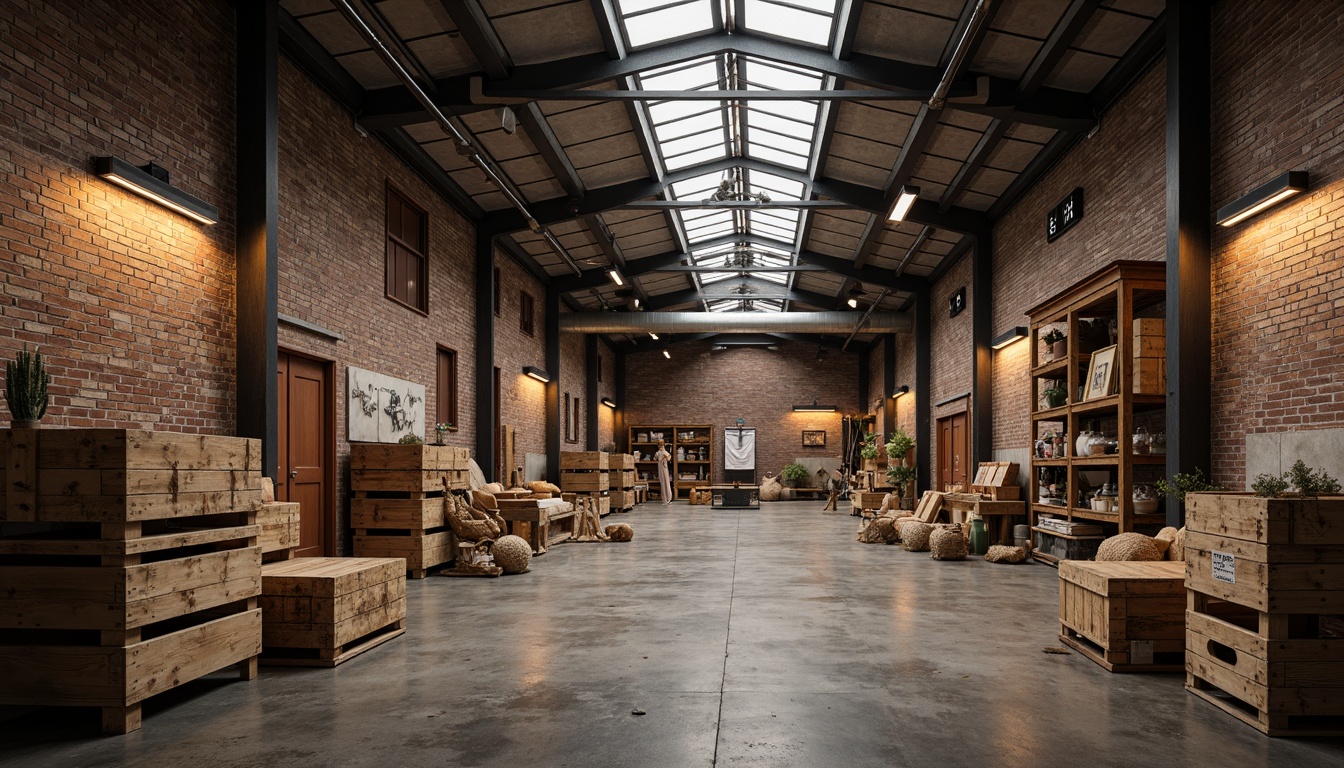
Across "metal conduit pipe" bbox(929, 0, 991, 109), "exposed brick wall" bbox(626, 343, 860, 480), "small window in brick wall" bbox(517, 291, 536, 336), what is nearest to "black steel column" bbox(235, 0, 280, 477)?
"metal conduit pipe" bbox(929, 0, 991, 109)

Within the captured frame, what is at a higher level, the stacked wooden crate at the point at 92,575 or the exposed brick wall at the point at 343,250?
the exposed brick wall at the point at 343,250

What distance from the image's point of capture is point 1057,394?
30.4 ft

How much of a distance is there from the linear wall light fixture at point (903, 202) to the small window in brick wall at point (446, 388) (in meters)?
6.47

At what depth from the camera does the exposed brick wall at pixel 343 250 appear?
7863 millimetres

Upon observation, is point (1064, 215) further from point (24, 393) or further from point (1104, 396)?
point (24, 393)

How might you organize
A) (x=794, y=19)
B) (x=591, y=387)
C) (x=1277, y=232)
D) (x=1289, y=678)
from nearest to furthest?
(x=1289, y=678) → (x=1277, y=232) → (x=794, y=19) → (x=591, y=387)

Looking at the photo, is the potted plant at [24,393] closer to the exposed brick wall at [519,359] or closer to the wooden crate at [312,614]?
the wooden crate at [312,614]

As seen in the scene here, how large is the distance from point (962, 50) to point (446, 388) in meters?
8.30

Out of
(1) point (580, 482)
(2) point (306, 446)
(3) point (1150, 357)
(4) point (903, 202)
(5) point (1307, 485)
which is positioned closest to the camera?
(5) point (1307, 485)

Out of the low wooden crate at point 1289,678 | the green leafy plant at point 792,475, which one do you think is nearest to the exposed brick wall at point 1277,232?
the low wooden crate at point 1289,678

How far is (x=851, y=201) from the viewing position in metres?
12.8

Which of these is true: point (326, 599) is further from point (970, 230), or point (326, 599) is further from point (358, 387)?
point (970, 230)

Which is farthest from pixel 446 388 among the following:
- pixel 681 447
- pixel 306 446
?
pixel 681 447

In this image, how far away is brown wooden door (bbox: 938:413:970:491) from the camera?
1488 cm
